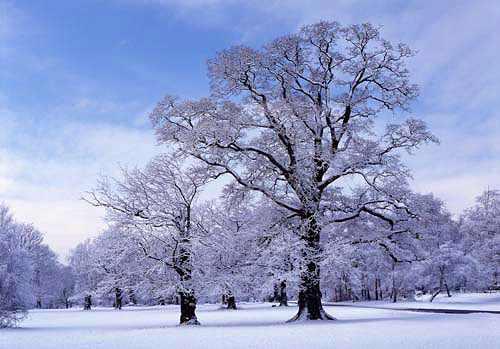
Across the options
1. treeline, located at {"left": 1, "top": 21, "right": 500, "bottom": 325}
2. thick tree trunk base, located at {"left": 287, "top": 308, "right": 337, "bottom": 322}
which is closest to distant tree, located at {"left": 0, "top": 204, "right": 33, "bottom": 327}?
treeline, located at {"left": 1, "top": 21, "right": 500, "bottom": 325}

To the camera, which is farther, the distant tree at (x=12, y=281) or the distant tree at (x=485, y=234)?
the distant tree at (x=485, y=234)

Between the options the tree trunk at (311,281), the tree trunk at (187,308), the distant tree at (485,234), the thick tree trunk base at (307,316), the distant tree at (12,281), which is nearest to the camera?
the tree trunk at (311,281)

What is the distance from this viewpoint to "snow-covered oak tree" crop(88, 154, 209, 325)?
79.0 feet

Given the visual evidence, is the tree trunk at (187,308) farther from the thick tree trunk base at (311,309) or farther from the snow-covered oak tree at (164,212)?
the thick tree trunk base at (311,309)

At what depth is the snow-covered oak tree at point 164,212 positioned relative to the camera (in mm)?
24078

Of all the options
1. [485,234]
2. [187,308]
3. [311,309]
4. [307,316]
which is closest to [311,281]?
[311,309]

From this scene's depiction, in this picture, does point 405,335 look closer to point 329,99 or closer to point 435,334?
point 435,334

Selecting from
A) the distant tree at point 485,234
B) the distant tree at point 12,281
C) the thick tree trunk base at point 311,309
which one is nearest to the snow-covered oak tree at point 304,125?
the thick tree trunk base at point 311,309

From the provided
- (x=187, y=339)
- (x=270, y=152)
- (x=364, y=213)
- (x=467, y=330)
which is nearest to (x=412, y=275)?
(x=364, y=213)

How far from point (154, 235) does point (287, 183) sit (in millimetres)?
7521

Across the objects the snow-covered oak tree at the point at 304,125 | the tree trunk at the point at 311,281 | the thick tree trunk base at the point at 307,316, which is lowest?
the thick tree trunk base at the point at 307,316

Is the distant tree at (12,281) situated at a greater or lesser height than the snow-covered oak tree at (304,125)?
lesser

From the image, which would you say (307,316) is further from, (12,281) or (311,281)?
(12,281)

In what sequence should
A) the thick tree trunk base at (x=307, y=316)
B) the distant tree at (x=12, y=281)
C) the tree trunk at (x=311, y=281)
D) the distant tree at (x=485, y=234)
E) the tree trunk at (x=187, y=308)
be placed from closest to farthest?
Answer: the tree trunk at (x=311, y=281), the thick tree trunk base at (x=307, y=316), the distant tree at (x=12, y=281), the tree trunk at (x=187, y=308), the distant tree at (x=485, y=234)
